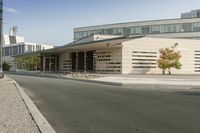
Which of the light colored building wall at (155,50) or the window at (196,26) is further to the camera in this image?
the window at (196,26)

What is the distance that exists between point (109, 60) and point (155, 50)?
811cm

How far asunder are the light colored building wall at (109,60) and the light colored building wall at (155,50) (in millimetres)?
1212

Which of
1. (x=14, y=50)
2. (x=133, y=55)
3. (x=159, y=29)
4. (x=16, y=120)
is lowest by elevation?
(x=16, y=120)

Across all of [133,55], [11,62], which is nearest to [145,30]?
[133,55]

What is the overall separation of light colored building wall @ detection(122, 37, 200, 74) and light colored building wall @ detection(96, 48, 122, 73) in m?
1.21

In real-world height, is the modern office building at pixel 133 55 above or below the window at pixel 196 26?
below

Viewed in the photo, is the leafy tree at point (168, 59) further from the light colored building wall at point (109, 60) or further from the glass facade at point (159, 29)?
the glass facade at point (159, 29)

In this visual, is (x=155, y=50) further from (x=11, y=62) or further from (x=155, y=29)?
(x=11, y=62)

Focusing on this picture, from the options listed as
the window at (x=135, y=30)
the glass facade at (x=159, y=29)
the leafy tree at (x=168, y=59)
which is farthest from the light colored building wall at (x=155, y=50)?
Result: the window at (x=135, y=30)

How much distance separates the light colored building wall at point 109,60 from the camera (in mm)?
57688

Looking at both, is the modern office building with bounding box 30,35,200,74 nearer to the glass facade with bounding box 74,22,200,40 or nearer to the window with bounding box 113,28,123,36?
the glass facade with bounding box 74,22,200,40

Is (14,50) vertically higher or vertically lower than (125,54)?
higher

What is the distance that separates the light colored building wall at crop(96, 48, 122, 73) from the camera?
5769 cm

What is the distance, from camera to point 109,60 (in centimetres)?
5975
